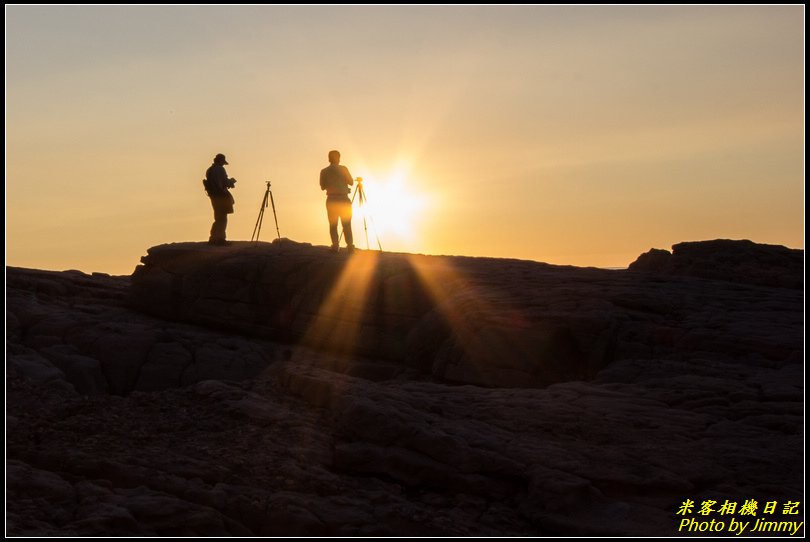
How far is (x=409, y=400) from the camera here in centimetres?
1803

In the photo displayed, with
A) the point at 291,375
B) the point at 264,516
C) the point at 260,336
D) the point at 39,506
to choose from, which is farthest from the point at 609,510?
the point at 260,336

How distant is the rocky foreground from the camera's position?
14.7m

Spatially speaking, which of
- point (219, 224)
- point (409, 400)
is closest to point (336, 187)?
point (219, 224)

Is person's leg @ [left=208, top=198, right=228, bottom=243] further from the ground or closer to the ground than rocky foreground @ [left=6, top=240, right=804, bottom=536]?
further from the ground

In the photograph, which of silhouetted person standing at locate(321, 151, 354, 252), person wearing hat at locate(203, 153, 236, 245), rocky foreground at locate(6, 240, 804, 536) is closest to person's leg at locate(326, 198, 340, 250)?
silhouetted person standing at locate(321, 151, 354, 252)

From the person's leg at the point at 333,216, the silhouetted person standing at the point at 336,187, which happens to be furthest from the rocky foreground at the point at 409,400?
the silhouetted person standing at the point at 336,187

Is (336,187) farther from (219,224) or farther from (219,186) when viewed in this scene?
(219,224)

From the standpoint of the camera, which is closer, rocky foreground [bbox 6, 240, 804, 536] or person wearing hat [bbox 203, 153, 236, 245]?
rocky foreground [bbox 6, 240, 804, 536]

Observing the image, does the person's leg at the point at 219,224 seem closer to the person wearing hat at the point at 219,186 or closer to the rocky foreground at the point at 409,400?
the person wearing hat at the point at 219,186

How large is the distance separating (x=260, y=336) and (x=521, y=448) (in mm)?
16750

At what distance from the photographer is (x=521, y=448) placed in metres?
16.4

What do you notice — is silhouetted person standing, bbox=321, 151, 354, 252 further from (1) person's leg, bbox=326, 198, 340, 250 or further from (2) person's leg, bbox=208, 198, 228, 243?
(2) person's leg, bbox=208, 198, 228, 243

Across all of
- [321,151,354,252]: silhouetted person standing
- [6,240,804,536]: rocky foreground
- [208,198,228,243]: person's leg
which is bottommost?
[6,240,804,536]: rocky foreground

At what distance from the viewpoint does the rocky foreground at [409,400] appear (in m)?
14.7
